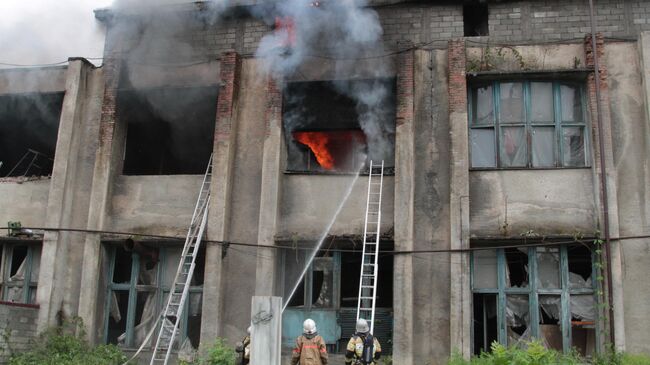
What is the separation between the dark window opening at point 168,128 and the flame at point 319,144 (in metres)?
2.11

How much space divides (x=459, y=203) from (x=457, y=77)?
8.05 feet

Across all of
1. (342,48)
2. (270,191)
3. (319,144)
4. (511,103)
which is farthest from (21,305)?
(511,103)

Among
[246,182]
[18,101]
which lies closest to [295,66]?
[246,182]

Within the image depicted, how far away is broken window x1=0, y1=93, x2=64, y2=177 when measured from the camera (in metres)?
16.1

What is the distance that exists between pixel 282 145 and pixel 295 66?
5.37 ft

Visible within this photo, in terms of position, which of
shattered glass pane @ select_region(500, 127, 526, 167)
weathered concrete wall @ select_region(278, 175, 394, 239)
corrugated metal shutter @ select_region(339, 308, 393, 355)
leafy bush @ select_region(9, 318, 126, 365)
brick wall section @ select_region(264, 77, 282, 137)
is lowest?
leafy bush @ select_region(9, 318, 126, 365)

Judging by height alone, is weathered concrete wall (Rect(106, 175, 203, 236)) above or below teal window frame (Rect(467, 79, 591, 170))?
below

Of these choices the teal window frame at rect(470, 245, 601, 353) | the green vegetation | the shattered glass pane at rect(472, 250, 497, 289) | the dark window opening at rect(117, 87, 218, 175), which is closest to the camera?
the green vegetation

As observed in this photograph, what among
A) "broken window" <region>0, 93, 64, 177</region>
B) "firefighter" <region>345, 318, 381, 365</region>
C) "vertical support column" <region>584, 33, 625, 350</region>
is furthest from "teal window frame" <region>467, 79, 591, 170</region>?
"broken window" <region>0, 93, 64, 177</region>

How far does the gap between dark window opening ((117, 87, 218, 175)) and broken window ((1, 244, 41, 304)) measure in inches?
107

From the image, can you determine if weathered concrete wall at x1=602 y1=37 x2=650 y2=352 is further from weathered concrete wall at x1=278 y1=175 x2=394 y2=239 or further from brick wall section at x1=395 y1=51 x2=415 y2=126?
weathered concrete wall at x1=278 y1=175 x2=394 y2=239

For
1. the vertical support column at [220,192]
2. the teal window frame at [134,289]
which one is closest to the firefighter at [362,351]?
the vertical support column at [220,192]

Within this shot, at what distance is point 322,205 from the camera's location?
529 inches

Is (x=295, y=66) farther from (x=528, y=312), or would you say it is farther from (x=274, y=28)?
(x=528, y=312)
